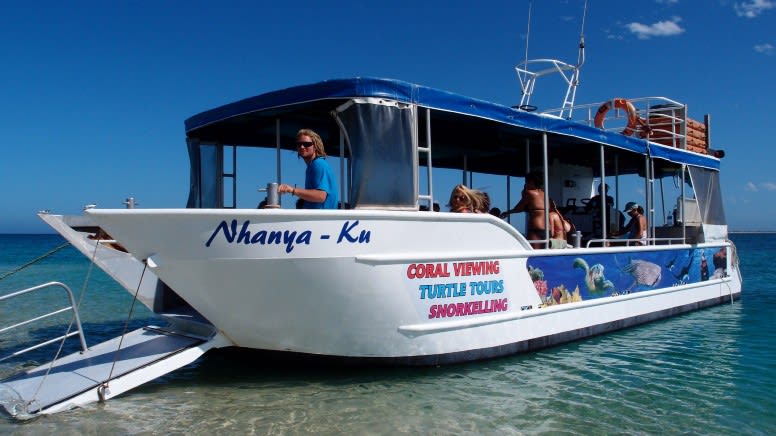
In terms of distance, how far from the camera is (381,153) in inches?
221

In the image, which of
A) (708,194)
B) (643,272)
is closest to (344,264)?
(643,272)

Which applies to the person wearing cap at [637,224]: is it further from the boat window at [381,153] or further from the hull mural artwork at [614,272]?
the boat window at [381,153]

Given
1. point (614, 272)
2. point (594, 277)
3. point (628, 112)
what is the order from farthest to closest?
point (628, 112) → point (614, 272) → point (594, 277)

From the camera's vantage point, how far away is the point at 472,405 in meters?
5.02

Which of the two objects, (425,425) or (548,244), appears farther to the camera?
(548,244)

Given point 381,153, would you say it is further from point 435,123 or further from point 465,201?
point 435,123

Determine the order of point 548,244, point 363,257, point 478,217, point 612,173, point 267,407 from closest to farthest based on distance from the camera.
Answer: point 267,407 → point 363,257 → point 478,217 → point 548,244 → point 612,173

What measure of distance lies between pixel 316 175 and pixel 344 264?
0.90 m

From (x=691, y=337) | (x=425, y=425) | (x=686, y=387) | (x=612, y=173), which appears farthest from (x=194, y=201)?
(x=612, y=173)

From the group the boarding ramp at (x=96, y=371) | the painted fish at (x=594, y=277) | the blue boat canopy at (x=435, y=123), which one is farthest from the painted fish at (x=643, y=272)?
the boarding ramp at (x=96, y=371)

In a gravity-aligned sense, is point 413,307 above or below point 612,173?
below

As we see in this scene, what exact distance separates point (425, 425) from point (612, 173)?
905 cm

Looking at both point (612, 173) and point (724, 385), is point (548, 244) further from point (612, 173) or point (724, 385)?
point (612, 173)

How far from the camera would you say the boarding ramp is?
15.5 ft
